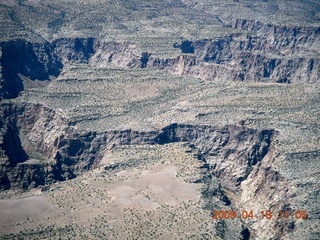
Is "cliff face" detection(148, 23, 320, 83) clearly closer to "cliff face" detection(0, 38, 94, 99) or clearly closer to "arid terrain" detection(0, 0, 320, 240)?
"arid terrain" detection(0, 0, 320, 240)

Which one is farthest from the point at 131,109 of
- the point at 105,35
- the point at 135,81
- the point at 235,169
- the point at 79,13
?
the point at 79,13

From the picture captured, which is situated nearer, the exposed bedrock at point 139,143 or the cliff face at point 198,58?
the exposed bedrock at point 139,143

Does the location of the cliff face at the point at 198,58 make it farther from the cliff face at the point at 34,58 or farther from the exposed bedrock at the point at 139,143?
the exposed bedrock at the point at 139,143
